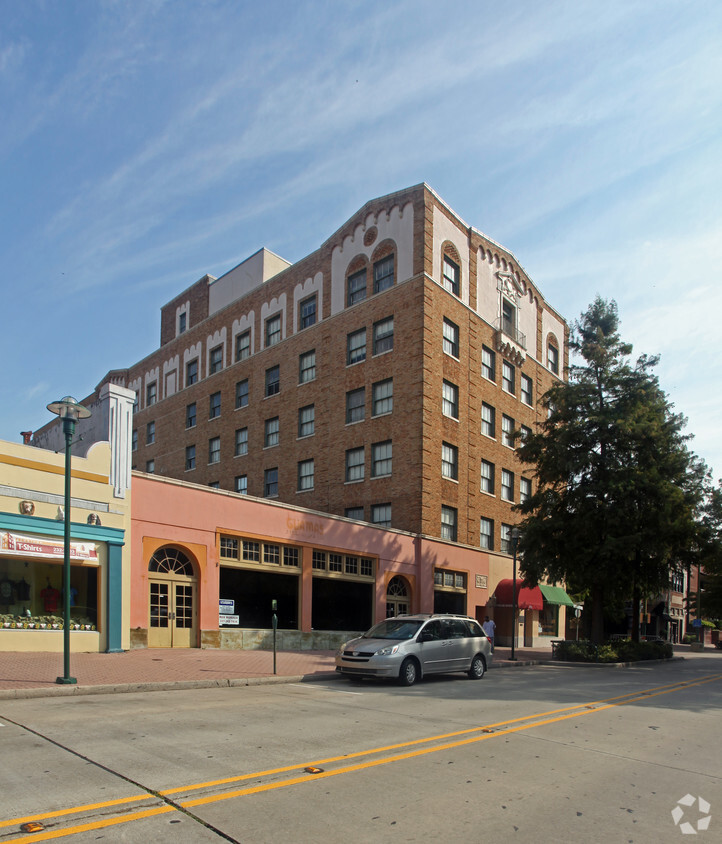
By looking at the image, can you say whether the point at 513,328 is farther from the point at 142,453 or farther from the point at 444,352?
the point at 142,453

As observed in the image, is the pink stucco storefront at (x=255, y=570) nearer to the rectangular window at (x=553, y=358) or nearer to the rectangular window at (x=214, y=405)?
the rectangular window at (x=214, y=405)

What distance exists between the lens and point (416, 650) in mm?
15641

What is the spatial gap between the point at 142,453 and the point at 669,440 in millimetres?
32580

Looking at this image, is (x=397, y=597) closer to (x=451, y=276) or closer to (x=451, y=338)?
(x=451, y=338)

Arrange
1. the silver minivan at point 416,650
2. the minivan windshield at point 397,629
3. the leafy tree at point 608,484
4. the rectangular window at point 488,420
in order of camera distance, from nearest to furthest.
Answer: the silver minivan at point 416,650 < the minivan windshield at point 397,629 < the leafy tree at point 608,484 < the rectangular window at point 488,420

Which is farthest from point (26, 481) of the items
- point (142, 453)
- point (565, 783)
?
point (142, 453)

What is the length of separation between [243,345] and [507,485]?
16080 mm

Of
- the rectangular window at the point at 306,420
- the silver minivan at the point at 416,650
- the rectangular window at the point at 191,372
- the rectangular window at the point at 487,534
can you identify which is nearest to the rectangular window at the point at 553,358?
the rectangular window at the point at 487,534

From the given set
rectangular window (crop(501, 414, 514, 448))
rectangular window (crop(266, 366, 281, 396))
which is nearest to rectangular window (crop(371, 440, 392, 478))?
rectangular window (crop(501, 414, 514, 448))

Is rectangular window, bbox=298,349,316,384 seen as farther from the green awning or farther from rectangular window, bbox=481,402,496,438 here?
the green awning

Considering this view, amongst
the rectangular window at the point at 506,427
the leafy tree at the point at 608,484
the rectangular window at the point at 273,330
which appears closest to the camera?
the leafy tree at the point at 608,484

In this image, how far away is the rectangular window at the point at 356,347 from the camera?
3278 cm

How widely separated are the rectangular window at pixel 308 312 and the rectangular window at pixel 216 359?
7232mm

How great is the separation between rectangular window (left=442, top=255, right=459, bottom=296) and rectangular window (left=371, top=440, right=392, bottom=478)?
7.76m
